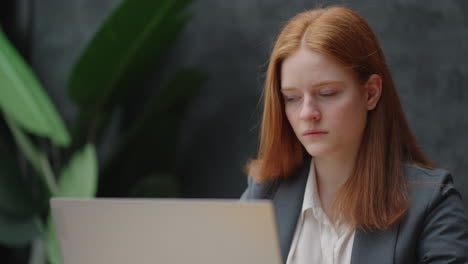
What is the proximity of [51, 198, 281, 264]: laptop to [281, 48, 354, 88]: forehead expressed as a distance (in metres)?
0.39

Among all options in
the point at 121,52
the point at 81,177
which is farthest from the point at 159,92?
the point at 81,177

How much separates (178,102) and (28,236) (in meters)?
0.73

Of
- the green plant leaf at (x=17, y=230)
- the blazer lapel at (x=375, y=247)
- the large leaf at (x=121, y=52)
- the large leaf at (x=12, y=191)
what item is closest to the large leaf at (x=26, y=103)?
the large leaf at (x=121, y=52)

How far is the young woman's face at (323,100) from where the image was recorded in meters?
1.14

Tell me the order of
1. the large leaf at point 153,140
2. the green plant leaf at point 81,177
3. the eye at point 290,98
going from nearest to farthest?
1. the eye at point 290,98
2. the green plant leaf at point 81,177
3. the large leaf at point 153,140

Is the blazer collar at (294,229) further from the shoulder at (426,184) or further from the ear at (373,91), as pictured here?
the ear at (373,91)

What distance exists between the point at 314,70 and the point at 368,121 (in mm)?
177

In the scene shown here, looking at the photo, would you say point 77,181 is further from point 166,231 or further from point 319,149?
point 166,231

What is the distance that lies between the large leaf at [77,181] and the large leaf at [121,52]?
0.78 feet

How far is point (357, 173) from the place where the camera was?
1.21 m

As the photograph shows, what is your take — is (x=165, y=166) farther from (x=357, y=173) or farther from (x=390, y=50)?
(x=357, y=173)

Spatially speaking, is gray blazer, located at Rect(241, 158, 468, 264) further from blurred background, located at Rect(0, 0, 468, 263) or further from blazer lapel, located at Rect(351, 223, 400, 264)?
blurred background, located at Rect(0, 0, 468, 263)

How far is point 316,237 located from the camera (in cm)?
125

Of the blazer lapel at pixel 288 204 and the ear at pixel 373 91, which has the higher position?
the ear at pixel 373 91
